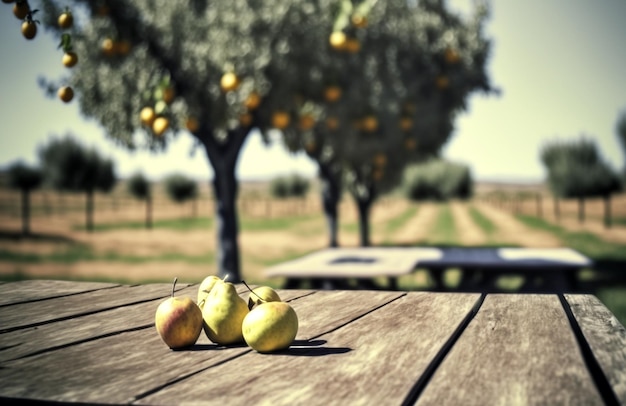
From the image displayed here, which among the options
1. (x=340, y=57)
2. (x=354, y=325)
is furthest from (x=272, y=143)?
(x=354, y=325)

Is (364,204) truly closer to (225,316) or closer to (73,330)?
(73,330)

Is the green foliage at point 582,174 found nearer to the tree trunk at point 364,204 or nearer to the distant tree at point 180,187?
the tree trunk at point 364,204

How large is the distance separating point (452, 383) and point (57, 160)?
145ft

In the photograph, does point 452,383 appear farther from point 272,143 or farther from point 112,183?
point 112,183

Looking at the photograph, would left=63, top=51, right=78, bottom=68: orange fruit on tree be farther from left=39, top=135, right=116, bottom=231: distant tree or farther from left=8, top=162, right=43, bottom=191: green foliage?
left=39, top=135, right=116, bottom=231: distant tree

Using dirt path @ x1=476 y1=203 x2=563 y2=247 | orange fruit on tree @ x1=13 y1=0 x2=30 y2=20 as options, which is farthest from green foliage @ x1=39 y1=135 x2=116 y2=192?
orange fruit on tree @ x1=13 y1=0 x2=30 y2=20

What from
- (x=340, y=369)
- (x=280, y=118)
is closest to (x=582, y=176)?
(x=280, y=118)

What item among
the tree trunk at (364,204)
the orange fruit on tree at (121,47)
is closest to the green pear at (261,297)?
the orange fruit on tree at (121,47)

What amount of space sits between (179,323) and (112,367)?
0.25 metres

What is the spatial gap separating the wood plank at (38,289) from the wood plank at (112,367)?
1.11 m

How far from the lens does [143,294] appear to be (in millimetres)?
3217

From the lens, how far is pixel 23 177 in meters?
39.3

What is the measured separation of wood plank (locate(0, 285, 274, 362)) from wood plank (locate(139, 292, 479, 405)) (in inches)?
24.3

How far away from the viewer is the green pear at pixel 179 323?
2.00 m
